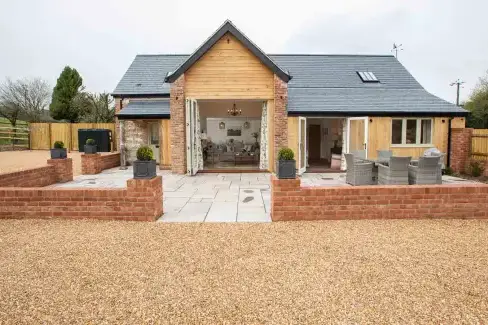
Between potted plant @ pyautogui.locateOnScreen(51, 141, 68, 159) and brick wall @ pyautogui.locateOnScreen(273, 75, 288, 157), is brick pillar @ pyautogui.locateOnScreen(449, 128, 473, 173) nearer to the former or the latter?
brick wall @ pyautogui.locateOnScreen(273, 75, 288, 157)

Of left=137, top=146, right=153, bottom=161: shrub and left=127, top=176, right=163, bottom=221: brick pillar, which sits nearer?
left=127, top=176, right=163, bottom=221: brick pillar

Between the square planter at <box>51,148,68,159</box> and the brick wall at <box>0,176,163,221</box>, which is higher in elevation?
the square planter at <box>51,148,68,159</box>

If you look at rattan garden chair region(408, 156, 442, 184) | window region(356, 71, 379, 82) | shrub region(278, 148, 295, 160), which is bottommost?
rattan garden chair region(408, 156, 442, 184)

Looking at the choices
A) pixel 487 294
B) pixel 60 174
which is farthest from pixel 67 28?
pixel 487 294

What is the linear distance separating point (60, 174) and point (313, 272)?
951 centimetres

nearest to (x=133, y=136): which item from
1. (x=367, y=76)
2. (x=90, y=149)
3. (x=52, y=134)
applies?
(x=90, y=149)

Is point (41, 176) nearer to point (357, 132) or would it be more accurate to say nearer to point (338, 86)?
point (357, 132)

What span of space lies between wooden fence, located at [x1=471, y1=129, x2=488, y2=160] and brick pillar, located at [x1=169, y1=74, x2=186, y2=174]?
1158 cm

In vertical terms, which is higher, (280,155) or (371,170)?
(280,155)

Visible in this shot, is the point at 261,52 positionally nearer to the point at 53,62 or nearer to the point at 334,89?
the point at 334,89

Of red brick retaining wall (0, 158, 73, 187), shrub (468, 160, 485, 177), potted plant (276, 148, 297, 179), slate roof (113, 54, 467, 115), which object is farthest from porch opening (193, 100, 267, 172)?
potted plant (276, 148, 297, 179)

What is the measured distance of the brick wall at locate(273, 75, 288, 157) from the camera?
1173 cm

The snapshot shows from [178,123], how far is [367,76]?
10547mm

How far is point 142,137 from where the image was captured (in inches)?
601
